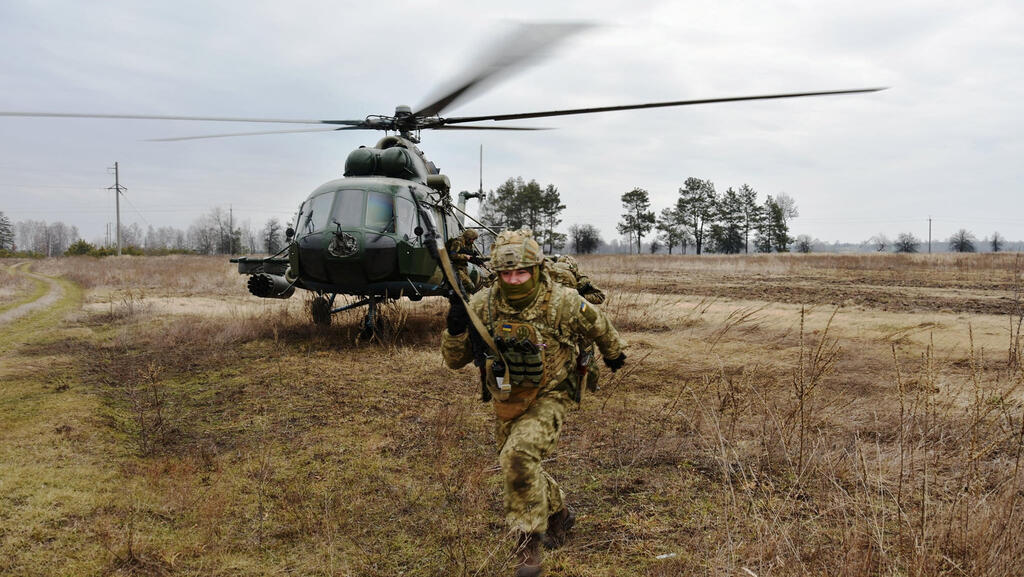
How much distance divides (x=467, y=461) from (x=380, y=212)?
464 centimetres

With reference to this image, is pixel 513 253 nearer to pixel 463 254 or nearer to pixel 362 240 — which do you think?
pixel 463 254

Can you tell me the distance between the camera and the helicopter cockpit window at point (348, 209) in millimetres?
7785

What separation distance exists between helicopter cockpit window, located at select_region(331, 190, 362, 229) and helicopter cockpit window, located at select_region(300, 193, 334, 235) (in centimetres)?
11

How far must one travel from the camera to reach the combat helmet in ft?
10.3

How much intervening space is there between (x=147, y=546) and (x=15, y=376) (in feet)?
17.3

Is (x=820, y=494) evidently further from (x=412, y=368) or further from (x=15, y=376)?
(x=15, y=376)

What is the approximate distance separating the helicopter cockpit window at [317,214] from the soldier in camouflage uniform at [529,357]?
5097 mm

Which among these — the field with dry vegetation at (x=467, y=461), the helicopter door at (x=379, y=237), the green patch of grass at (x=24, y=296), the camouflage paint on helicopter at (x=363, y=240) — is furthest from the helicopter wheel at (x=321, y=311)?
the green patch of grass at (x=24, y=296)

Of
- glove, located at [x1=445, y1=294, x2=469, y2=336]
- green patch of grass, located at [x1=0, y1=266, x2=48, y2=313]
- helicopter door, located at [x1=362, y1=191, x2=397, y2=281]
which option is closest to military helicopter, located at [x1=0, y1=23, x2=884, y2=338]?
helicopter door, located at [x1=362, y1=191, x2=397, y2=281]

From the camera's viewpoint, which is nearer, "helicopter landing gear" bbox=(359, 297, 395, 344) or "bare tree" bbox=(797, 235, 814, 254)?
"helicopter landing gear" bbox=(359, 297, 395, 344)

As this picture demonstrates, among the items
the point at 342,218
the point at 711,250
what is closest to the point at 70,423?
the point at 342,218

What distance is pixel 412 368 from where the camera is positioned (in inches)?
291

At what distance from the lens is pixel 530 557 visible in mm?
2752

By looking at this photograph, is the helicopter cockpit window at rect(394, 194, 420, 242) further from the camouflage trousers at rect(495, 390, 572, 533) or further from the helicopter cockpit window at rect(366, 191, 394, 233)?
the camouflage trousers at rect(495, 390, 572, 533)
